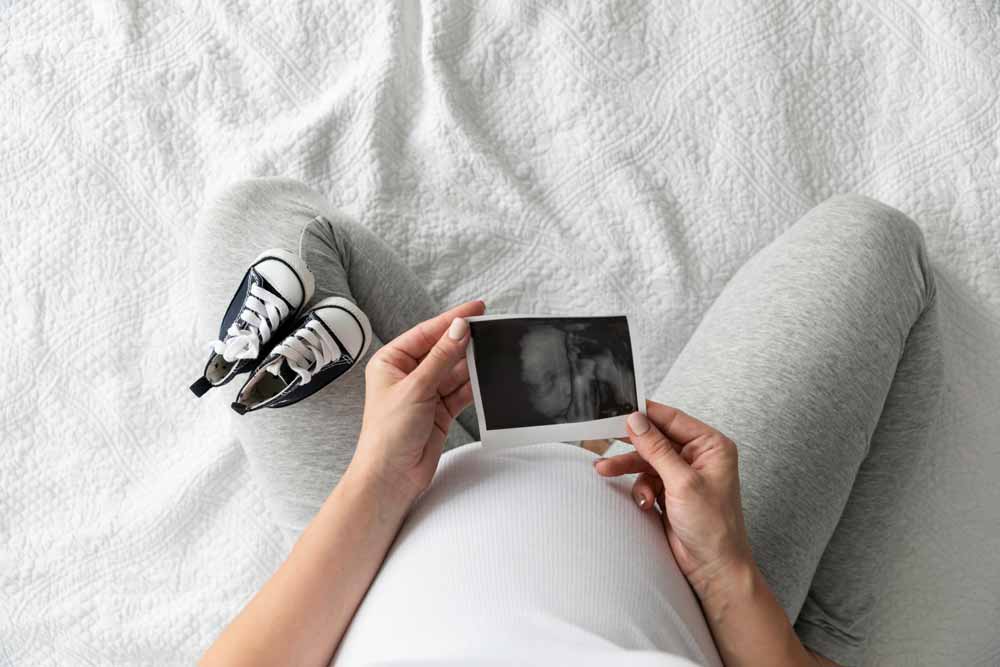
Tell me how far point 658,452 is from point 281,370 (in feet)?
1.49

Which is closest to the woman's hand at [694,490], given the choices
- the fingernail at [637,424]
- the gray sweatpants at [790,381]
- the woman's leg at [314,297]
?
the fingernail at [637,424]

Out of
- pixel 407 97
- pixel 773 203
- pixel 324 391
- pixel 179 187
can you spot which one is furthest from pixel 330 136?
pixel 773 203

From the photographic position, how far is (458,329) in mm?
751

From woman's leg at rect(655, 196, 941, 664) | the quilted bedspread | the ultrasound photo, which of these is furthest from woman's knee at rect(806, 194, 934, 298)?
the ultrasound photo

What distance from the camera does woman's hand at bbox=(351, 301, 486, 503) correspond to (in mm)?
750

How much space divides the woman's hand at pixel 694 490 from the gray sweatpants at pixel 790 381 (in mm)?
127

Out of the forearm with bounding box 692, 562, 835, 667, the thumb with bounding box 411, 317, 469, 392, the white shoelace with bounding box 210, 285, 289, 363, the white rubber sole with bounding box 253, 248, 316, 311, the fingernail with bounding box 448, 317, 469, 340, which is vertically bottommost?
the forearm with bounding box 692, 562, 835, 667

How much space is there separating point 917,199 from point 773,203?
0.20 metres

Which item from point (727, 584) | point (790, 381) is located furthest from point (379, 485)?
point (790, 381)

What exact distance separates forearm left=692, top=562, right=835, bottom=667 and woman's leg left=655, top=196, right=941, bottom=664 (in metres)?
0.13

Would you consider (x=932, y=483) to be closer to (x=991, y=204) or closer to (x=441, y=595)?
(x=991, y=204)

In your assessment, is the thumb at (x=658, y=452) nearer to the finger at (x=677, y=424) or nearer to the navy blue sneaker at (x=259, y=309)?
the finger at (x=677, y=424)

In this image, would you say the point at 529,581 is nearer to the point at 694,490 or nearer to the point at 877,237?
the point at 694,490

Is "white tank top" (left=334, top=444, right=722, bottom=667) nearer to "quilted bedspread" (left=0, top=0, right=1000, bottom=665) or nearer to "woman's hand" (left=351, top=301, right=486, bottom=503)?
"woman's hand" (left=351, top=301, right=486, bottom=503)
